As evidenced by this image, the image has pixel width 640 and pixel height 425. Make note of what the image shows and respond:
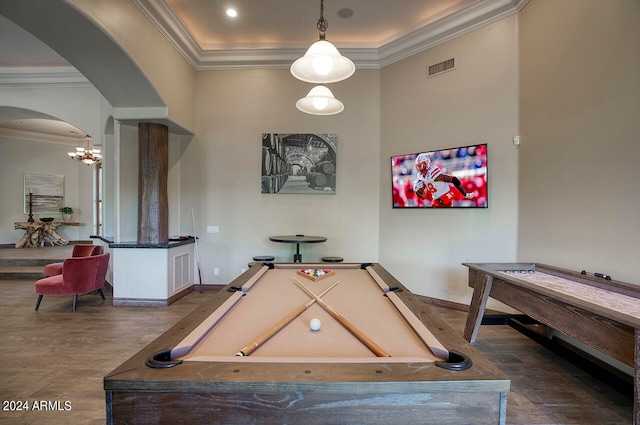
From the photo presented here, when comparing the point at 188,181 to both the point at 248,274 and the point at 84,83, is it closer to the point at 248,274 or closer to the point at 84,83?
the point at 84,83

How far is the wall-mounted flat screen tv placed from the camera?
12.0 feet

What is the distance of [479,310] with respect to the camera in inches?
103

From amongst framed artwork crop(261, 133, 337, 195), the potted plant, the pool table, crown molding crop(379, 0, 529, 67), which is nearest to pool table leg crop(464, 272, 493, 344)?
the pool table

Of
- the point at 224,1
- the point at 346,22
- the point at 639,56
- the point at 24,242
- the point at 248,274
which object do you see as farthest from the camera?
the point at 24,242

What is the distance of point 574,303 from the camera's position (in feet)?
5.53

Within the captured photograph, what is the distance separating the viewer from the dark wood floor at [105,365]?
194 cm

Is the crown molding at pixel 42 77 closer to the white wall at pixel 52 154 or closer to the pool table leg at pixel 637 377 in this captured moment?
the white wall at pixel 52 154

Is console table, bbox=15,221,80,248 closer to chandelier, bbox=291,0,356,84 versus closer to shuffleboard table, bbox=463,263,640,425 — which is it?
chandelier, bbox=291,0,356,84

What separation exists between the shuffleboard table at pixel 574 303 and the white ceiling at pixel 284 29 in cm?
328

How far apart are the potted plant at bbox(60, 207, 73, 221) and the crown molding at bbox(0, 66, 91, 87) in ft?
15.5

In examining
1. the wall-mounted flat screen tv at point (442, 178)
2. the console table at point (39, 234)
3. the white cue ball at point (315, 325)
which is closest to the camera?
the white cue ball at point (315, 325)

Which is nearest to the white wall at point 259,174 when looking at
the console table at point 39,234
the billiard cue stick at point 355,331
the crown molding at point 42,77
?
the crown molding at point 42,77

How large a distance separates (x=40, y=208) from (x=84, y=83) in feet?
18.8

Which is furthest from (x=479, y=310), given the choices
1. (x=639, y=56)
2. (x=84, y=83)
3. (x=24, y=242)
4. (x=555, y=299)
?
(x=24, y=242)
